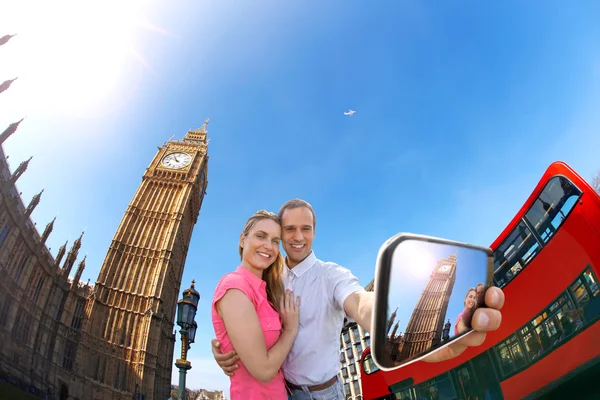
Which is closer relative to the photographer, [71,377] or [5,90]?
[5,90]

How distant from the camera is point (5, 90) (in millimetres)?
22391

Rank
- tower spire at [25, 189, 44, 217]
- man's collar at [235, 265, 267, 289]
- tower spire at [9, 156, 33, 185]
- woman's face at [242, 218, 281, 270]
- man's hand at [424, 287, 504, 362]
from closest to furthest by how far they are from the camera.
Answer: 1. man's hand at [424, 287, 504, 362]
2. man's collar at [235, 265, 267, 289]
3. woman's face at [242, 218, 281, 270]
4. tower spire at [9, 156, 33, 185]
5. tower spire at [25, 189, 44, 217]

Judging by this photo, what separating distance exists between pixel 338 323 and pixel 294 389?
15.2 inches

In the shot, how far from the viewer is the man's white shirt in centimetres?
152

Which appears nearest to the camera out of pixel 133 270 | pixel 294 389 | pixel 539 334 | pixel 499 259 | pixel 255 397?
pixel 255 397

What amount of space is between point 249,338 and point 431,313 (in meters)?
0.68

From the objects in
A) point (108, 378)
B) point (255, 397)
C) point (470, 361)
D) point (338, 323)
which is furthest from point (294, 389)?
point (108, 378)

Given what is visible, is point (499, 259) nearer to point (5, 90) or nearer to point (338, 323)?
point (338, 323)

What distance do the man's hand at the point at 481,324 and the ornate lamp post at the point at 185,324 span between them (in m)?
6.67

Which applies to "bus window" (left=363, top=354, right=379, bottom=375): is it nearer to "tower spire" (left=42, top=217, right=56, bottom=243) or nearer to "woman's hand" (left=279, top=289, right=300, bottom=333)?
"woman's hand" (left=279, top=289, right=300, bottom=333)

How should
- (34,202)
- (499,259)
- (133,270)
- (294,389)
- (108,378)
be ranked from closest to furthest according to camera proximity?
1. (294,389)
2. (499,259)
3. (34,202)
4. (108,378)
5. (133,270)

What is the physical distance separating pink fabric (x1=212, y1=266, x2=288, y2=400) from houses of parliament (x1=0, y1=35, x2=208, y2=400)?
24202 millimetres

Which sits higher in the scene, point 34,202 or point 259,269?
point 34,202

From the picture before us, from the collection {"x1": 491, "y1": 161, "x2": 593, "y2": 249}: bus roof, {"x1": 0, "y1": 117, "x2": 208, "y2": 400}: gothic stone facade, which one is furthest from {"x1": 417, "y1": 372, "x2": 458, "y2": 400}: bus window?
{"x1": 0, "y1": 117, "x2": 208, "y2": 400}: gothic stone facade
